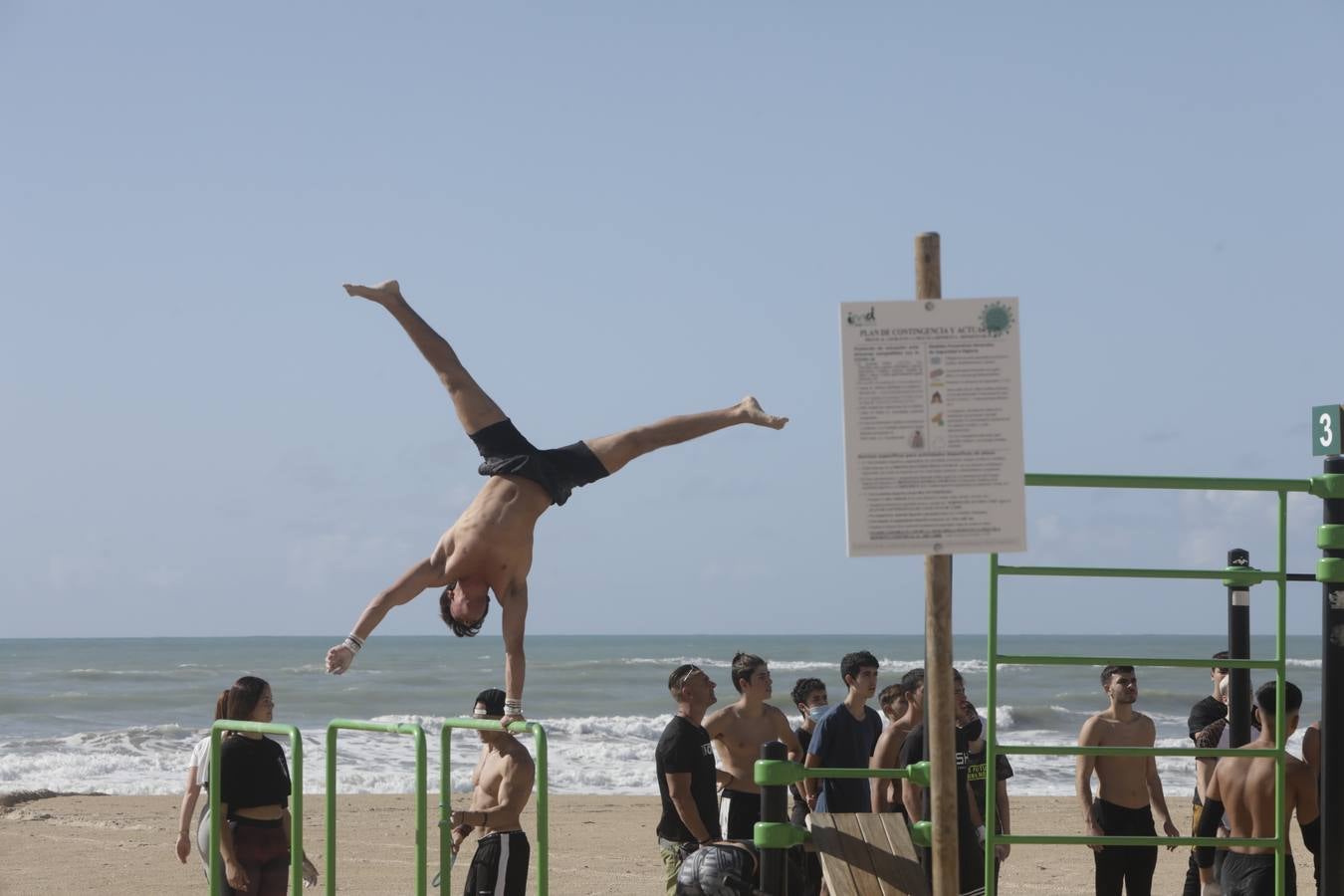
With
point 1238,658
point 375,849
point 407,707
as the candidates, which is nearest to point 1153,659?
point 1238,658

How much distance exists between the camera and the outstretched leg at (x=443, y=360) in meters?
6.04

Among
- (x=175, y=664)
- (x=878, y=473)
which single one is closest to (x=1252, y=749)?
(x=878, y=473)

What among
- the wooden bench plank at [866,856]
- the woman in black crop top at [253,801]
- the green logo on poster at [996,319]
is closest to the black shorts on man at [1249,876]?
the wooden bench plank at [866,856]

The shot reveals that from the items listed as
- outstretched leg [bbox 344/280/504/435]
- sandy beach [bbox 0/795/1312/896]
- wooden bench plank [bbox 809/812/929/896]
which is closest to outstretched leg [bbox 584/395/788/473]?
outstretched leg [bbox 344/280/504/435]

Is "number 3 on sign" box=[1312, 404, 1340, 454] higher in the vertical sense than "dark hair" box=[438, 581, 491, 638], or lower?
higher

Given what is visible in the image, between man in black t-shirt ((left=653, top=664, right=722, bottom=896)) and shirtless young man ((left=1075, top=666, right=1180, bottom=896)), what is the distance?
1773 millimetres

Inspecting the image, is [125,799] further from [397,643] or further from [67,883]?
[397,643]

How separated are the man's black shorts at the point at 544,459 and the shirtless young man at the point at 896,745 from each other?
1807 mm

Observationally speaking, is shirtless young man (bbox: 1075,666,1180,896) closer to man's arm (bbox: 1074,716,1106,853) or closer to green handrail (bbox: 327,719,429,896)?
man's arm (bbox: 1074,716,1106,853)

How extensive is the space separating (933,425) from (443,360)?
276cm

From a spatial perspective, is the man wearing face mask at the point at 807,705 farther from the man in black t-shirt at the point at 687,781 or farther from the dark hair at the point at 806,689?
the man in black t-shirt at the point at 687,781

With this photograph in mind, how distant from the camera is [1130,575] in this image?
4.51 m

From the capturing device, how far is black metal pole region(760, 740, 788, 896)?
412 cm

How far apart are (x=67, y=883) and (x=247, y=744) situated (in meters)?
5.92
